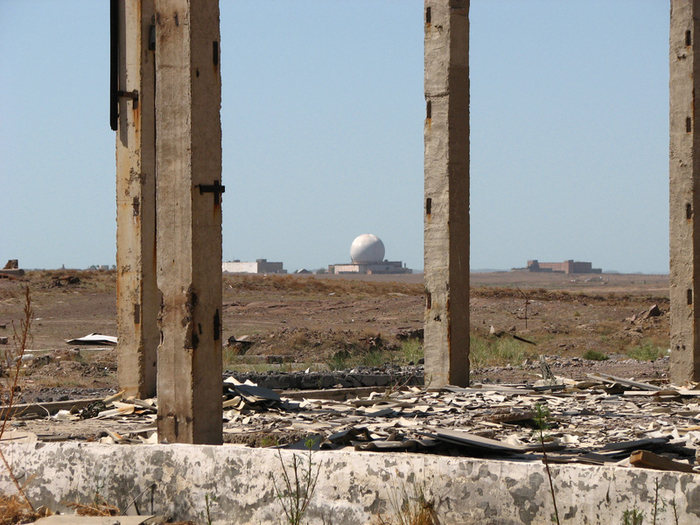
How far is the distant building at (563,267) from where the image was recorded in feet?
507

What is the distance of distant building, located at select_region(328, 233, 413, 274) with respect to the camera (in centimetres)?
12738

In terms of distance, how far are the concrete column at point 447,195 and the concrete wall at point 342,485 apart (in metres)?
5.43

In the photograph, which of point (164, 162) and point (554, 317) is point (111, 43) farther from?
point (554, 317)

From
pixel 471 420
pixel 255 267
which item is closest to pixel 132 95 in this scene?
pixel 471 420

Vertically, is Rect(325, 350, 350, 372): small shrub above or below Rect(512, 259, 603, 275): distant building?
above

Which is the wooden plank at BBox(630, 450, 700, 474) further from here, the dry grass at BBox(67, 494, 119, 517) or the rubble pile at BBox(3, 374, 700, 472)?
the dry grass at BBox(67, 494, 119, 517)

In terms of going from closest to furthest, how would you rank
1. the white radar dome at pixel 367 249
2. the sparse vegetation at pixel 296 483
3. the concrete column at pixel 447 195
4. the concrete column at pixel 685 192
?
the sparse vegetation at pixel 296 483
the concrete column at pixel 447 195
the concrete column at pixel 685 192
the white radar dome at pixel 367 249

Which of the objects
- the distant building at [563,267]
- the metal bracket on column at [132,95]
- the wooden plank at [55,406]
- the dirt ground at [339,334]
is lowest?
the distant building at [563,267]

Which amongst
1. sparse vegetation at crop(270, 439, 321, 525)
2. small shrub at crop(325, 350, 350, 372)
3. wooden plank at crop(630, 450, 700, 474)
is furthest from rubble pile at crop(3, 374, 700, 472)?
small shrub at crop(325, 350, 350, 372)

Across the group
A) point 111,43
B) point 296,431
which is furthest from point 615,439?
point 111,43

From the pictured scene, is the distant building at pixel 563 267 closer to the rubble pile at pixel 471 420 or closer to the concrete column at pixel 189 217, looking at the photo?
the rubble pile at pixel 471 420

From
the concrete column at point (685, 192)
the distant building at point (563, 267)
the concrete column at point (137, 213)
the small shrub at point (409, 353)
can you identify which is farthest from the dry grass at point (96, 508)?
the distant building at point (563, 267)

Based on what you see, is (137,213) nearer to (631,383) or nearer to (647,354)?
(631,383)

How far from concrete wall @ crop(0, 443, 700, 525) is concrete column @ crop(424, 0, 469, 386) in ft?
17.8
